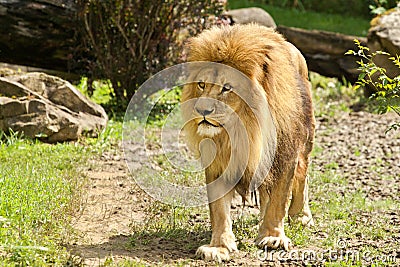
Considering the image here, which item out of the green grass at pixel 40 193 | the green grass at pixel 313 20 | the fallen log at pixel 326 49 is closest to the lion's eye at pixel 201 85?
the green grass at pixel 40 193

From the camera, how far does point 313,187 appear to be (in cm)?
741

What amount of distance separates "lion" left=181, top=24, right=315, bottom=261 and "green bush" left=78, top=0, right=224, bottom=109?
4.74 metres

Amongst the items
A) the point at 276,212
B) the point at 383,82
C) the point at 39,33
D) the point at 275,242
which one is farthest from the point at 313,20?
the point at 275,242

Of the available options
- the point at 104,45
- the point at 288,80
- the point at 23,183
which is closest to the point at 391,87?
the point at 288,80

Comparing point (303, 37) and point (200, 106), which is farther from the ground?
point (200, 106)

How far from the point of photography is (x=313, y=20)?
17.6 m

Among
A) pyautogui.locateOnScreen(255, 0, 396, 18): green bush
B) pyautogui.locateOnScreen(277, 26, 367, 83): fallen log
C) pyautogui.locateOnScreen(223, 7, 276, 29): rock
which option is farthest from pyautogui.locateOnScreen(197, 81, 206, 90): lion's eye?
pyautogui.locateOnScreen(255, 0, 396, 18): green bush

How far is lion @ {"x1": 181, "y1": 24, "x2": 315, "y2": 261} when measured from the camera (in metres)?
4.81

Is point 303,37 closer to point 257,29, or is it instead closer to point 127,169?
point 127,169

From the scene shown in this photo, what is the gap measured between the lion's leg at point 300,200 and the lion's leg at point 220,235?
37.5 inches

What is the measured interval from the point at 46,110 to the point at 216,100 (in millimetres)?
4045

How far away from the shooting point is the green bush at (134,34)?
980cm

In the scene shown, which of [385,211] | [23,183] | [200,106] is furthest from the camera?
[385,211]

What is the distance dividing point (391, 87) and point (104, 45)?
18.3 ft
